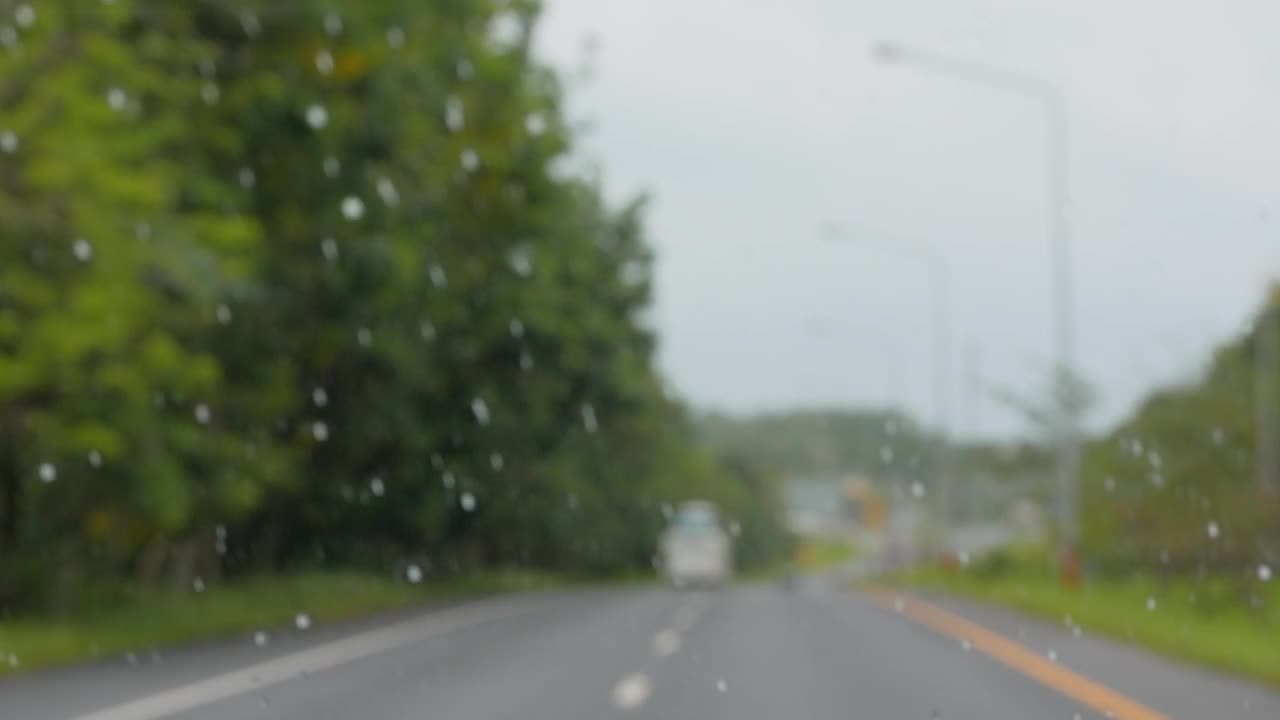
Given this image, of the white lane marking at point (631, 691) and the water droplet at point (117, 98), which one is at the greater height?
the water droplet at point (117, 98)

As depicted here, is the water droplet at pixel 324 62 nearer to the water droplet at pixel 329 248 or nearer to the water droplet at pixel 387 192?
the water droplet at pixel 387 192

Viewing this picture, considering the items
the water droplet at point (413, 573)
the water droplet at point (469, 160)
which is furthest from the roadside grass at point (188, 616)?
the water droplet at point (413, 573)

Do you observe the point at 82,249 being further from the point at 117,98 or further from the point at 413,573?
the point at 413,573

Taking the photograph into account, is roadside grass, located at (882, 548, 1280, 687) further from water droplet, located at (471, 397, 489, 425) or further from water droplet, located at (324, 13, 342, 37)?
water droplet, located at (324, 13, 342, 37)

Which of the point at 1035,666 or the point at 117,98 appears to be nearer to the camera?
the point at 1035,666

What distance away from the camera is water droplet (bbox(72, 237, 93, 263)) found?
827 inches

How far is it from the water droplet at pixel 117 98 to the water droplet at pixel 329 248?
673 centimetres

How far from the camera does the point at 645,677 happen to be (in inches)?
631

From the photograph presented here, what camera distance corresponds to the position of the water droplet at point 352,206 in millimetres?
27656

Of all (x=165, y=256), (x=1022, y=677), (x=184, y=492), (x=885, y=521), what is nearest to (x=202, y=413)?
(x=184, y=492)

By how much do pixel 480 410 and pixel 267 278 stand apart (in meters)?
16.7

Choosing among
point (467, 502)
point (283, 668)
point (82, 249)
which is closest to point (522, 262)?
point (467, 502)

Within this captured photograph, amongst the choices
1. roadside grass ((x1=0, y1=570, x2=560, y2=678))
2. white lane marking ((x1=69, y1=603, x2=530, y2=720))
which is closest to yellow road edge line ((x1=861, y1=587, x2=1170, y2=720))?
white lane marking ((x1=69, y1=603, x2=530, y2=720))

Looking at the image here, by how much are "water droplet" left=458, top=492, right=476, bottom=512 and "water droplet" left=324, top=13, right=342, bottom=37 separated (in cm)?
2257
